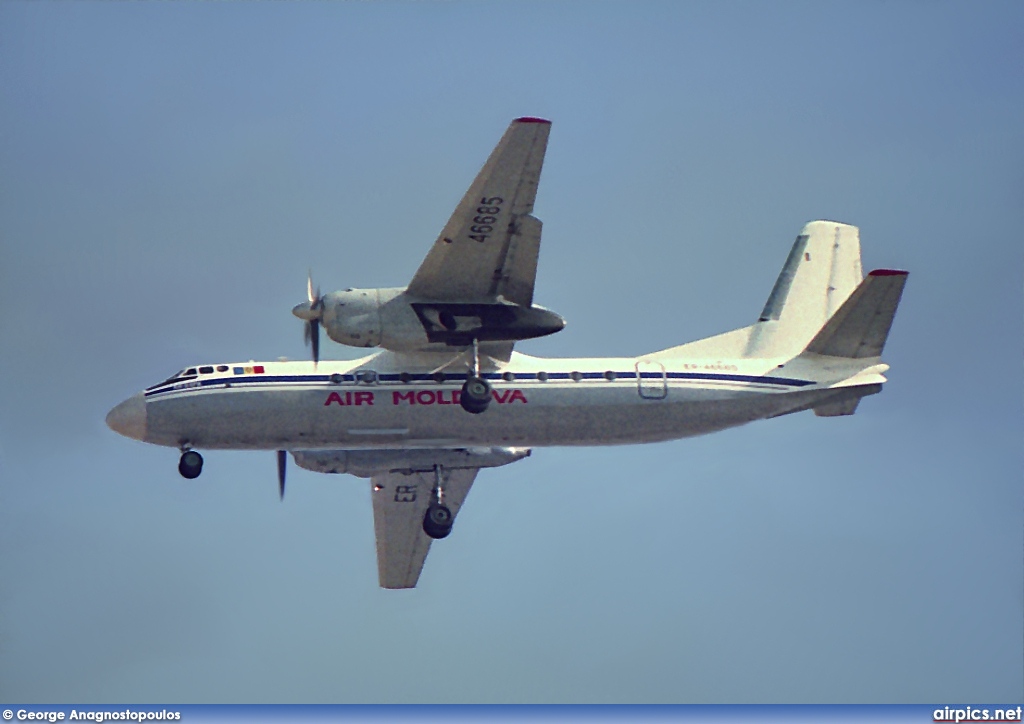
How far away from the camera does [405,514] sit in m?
36.6

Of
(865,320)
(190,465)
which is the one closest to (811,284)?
(865,320)

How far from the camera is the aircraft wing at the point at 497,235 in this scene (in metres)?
27.8

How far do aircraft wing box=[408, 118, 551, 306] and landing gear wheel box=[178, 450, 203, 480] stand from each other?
16.8 feet

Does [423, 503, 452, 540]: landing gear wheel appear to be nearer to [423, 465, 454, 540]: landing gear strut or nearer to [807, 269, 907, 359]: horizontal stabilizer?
[423, 465, 454, 540]: landing gear strut

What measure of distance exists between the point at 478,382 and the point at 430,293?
75.2 inches

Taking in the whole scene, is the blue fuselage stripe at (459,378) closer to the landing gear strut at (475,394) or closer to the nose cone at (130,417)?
the nose cone at (130,417)

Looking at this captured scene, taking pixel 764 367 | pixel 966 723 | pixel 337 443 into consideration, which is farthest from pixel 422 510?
pixel 966 723

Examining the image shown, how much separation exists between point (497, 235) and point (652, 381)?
15.0 ft

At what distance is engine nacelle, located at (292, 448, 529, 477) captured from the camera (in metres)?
34.8

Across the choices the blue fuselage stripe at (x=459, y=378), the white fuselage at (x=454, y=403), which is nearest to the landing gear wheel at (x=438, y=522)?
the white fuselage at (x=454, y=403)

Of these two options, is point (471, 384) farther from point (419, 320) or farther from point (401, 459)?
point (401, 459)

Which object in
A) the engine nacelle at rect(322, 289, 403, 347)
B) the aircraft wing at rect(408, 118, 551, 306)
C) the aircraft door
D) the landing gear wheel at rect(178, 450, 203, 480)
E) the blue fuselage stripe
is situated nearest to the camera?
the aircraft wing at rect(408, 118, 551, 306)
